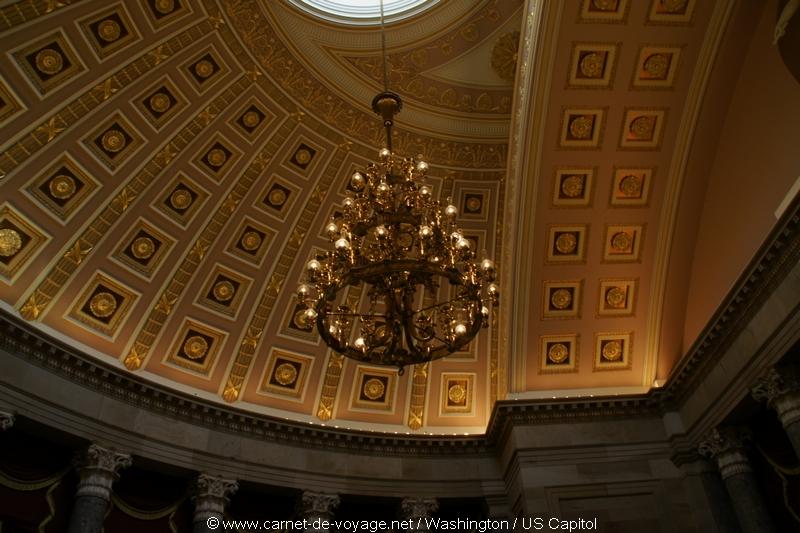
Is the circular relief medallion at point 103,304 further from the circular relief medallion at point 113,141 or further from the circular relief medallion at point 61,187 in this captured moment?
the circular relief medallion at point 113,141

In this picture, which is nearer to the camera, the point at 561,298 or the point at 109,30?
the point at 109,30

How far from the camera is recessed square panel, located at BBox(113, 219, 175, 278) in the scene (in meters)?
12.0

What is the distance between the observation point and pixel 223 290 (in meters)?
13.1

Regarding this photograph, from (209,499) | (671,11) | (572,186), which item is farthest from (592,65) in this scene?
(209,499)

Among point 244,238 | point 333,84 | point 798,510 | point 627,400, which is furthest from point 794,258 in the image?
point 244,238

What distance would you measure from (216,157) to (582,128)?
6784 mm

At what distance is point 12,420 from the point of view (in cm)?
946

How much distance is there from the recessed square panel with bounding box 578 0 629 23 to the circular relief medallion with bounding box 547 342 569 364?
595 cm

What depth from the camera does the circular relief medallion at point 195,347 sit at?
41.2 ft

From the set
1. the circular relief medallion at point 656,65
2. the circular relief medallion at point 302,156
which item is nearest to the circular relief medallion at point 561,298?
the circular relief medallion at point 656,65

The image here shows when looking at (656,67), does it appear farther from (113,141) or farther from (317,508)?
(317,508)

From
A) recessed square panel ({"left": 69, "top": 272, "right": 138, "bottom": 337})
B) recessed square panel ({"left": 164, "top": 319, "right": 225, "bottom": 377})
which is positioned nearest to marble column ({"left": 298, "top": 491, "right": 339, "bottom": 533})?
recessed square panel ({"left": 164, "top": 319, "right": 225, "bottom": 377})

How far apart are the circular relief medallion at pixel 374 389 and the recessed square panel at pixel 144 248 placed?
4810mm

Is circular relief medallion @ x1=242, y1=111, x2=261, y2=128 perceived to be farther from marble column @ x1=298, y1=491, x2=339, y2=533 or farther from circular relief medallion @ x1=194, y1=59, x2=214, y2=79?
marble column @ x1=298, y1=491, x2=339, y2=533
